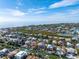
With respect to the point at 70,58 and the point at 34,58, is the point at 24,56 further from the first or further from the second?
the point at 70,58

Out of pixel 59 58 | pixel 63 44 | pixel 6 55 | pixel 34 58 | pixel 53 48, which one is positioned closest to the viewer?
pixel 34 58

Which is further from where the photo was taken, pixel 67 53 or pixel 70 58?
pixel 67 53

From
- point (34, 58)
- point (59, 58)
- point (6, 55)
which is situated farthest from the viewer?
point (6, 55)

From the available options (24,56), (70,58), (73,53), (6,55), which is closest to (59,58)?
(70,58)

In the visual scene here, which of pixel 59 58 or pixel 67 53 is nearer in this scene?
pixel 59 58

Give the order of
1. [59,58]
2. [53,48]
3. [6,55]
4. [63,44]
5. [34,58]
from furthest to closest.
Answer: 1. [63,44]
2. [53,48]
3. [6,55]
4. [59,58]
5. [34,58]

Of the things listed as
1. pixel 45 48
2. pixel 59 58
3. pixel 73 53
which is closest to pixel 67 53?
pixel 73 53

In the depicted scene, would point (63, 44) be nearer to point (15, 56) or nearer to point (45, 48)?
point (45, 48)

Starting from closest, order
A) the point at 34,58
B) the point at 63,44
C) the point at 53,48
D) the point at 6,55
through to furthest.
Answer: the point at 34,58
the point at 6,55
the point at 53,48
the point at 63,44
